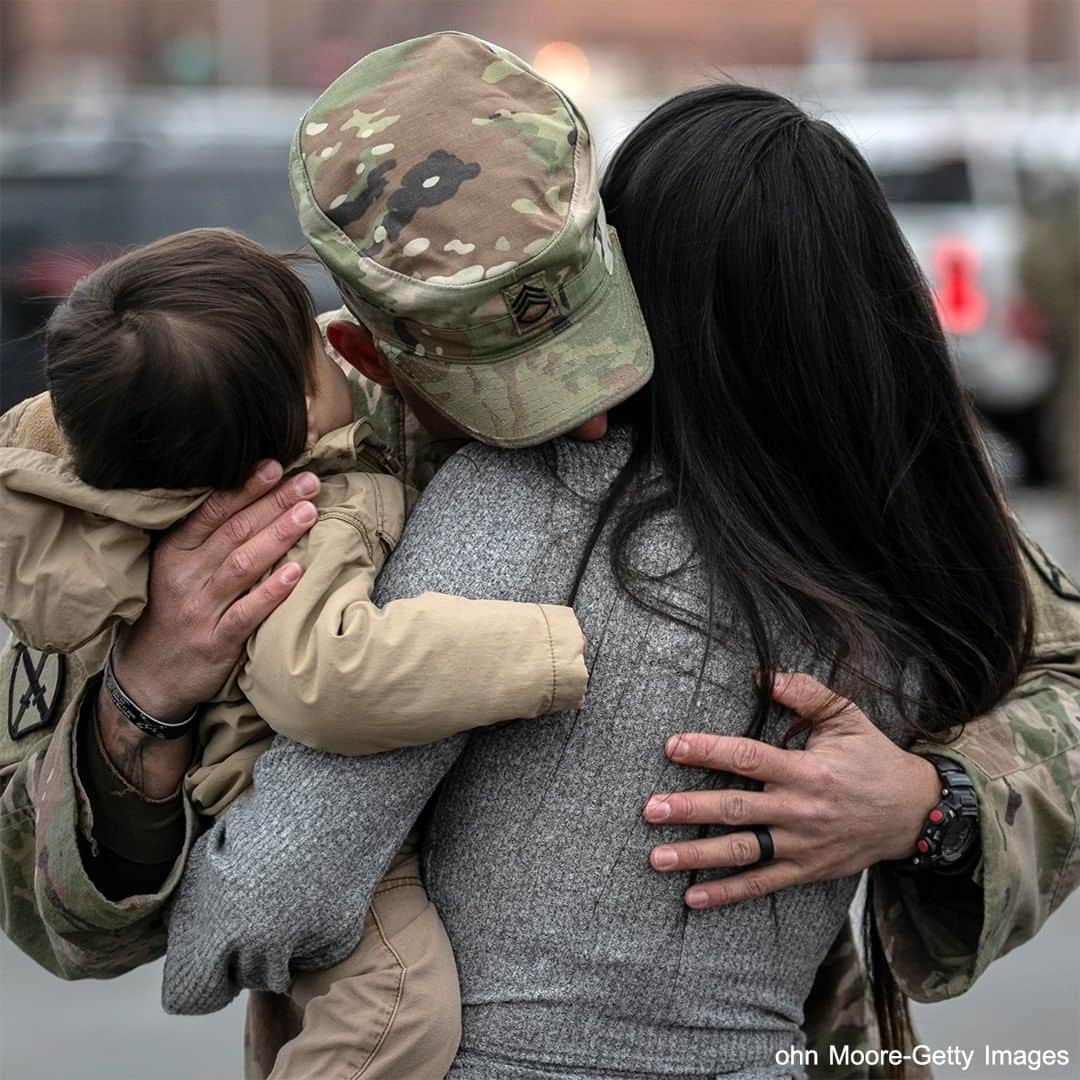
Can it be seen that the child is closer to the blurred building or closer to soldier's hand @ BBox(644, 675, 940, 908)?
soldier's hand @ BBox(644, 675, 940, 908)

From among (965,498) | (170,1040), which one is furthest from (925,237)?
(965,498)

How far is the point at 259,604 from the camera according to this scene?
1.76 m

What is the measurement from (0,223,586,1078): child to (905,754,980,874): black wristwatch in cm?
52

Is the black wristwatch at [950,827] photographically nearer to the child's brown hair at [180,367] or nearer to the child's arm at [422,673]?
the child's arm at [422,673]

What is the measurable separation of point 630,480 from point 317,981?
63cm

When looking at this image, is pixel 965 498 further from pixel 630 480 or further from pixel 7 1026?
pixel 7 1026

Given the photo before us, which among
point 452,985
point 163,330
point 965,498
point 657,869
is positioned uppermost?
point 163,330

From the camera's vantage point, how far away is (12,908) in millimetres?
2025

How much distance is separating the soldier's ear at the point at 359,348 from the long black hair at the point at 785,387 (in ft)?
0.94

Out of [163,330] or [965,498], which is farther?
[965,498]

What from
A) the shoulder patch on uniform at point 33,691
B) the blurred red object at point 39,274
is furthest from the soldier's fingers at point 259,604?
the blurred red object at point 39,274

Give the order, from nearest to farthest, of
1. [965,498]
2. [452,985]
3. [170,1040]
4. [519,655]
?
[519,655]
[452,985]
[965,498]
[170,1040]

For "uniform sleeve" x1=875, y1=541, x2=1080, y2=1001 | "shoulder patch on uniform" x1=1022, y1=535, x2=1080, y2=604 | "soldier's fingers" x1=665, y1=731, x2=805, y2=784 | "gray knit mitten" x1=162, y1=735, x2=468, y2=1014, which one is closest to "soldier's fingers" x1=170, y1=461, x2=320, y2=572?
"gray knit mitten" x1=162, y1=735, x2=468, y2=1014

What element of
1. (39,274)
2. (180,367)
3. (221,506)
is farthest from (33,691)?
(39,274)
